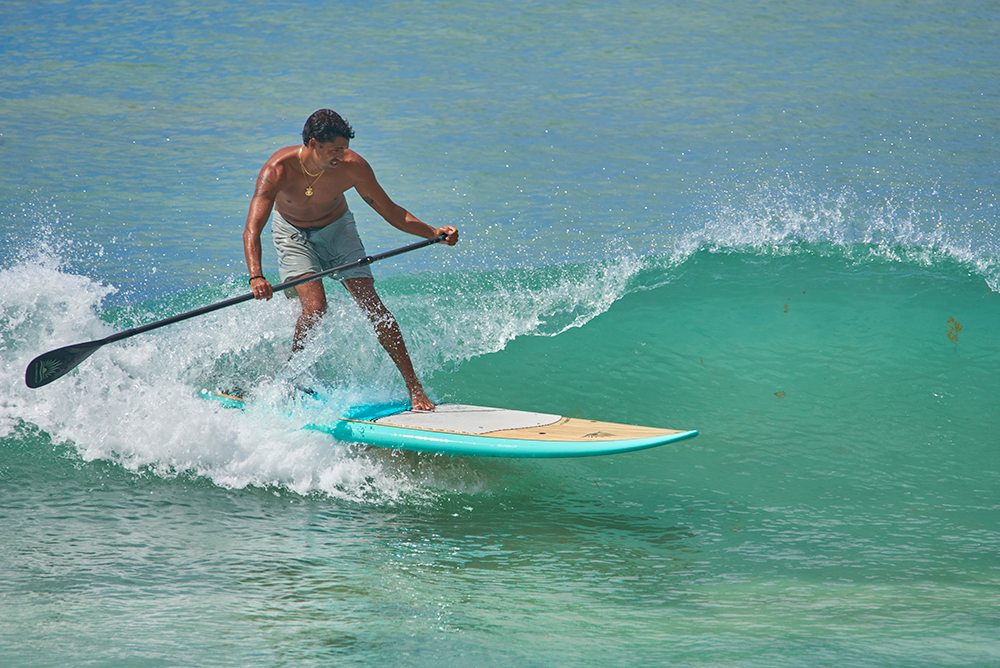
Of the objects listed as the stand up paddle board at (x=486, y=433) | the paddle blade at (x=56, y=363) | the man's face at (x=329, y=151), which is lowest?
→ the stand up paddle board at (x=486, y=433)

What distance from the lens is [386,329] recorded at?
464cm

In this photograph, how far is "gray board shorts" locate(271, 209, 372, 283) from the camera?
4.67 m

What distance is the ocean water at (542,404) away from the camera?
3.00m

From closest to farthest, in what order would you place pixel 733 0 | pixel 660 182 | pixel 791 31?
pixel 660 182, pixel 791 31, pixel 733 0

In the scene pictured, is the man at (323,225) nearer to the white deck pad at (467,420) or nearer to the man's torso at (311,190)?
the man's torso at (311,190)

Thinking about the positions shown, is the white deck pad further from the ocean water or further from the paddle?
the paddle

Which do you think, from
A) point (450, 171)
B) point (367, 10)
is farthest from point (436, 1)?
point (450, 171)

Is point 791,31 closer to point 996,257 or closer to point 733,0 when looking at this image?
point 733,0

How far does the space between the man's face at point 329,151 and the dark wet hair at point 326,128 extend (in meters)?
0.02

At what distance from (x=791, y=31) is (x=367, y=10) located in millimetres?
12375

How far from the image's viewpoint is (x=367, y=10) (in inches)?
1038

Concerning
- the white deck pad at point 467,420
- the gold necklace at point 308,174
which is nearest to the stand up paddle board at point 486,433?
the white deck pad at point 467,420

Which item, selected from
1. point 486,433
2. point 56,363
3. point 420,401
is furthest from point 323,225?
point 56,363

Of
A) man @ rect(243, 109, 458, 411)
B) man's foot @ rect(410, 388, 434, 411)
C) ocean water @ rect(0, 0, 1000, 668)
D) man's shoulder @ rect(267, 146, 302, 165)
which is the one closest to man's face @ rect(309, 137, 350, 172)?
man @ rect(243, 109, 458, 411)
